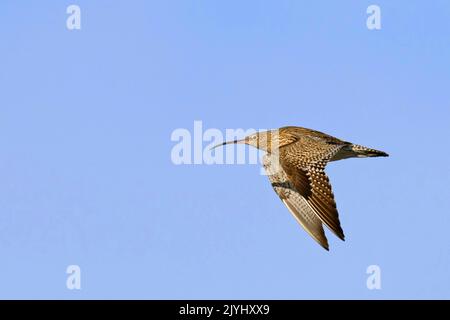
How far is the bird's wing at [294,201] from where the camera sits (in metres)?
16.4

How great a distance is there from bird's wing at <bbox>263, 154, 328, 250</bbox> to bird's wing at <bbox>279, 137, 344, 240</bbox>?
→ 0.50m

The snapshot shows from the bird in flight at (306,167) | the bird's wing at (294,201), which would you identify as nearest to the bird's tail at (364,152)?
the bird in flight at (306,167)

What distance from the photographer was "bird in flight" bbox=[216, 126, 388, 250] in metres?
15.4

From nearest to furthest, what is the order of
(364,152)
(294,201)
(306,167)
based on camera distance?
1. (306,167)
2. (294,201)
3. (364,152)

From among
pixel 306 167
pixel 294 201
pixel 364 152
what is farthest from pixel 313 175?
pixel 364 152

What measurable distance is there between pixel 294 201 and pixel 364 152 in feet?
5.70

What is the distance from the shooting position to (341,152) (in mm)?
17625

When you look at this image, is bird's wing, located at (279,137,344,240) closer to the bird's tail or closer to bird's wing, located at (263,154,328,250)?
bird's wing, located at (263,154,328,250)

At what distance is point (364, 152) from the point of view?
18.0m

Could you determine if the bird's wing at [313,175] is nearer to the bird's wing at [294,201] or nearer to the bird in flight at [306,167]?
the bird in flight at [306,167]

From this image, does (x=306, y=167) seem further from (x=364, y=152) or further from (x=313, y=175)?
(x=364, y=152)
